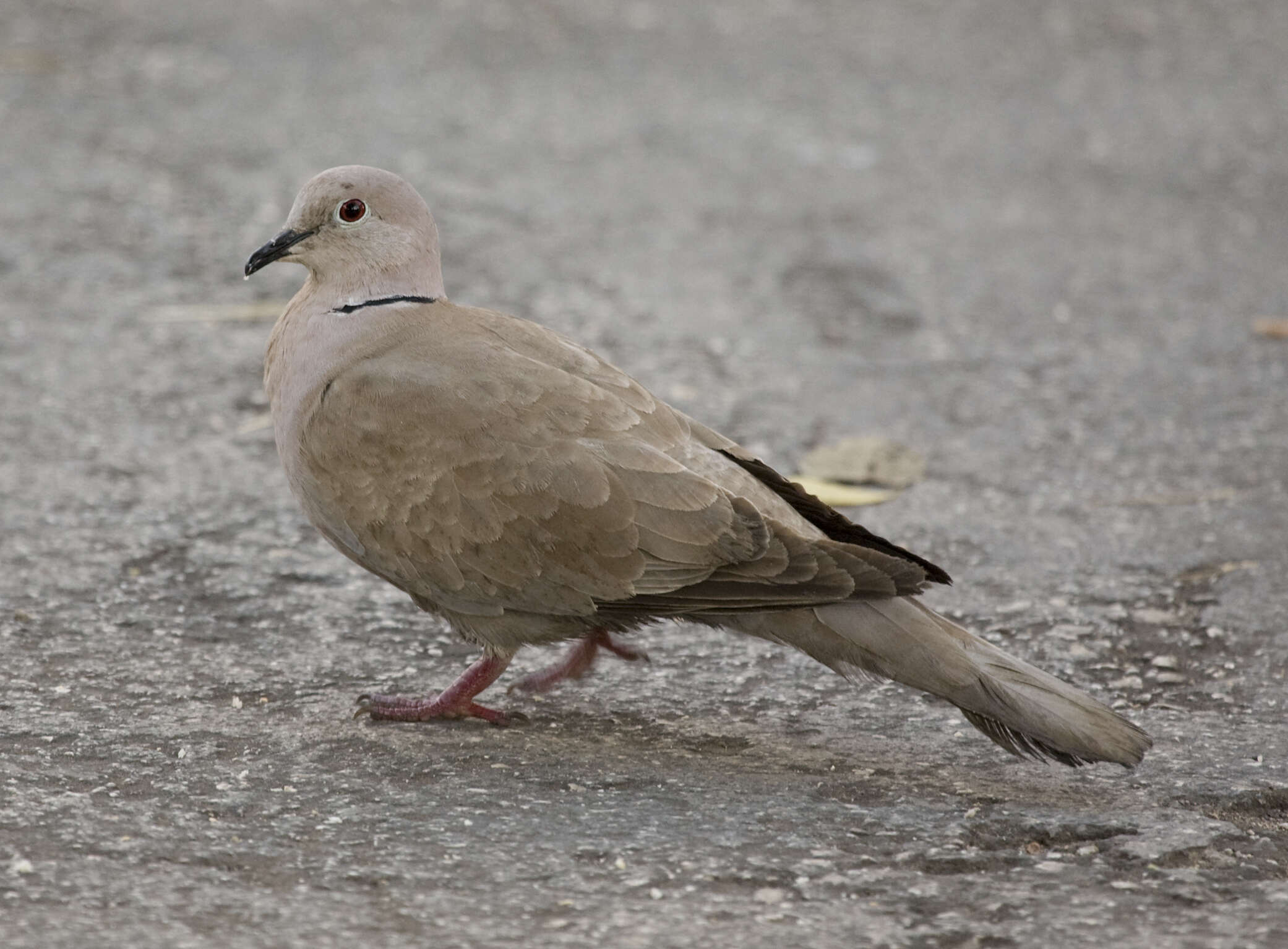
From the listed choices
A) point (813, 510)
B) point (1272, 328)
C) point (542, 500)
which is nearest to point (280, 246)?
point (542, 500)

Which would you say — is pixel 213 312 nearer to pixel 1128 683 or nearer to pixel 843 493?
pixel 843 493

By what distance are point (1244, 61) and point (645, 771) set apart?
703cm

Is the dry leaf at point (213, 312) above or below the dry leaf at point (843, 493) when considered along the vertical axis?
above

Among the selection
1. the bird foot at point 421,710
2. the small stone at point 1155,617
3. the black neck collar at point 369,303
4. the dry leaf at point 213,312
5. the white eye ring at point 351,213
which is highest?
the white eye ring at point 351,213

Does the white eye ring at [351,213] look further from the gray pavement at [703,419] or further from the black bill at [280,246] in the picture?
the gray pavement at [703,419]

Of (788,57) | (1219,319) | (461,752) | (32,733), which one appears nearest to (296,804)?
(461,752)

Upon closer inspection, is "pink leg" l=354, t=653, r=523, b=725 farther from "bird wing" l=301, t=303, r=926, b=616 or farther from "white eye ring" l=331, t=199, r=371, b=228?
"white eye ring" l=331, t=199, r=371, b=228

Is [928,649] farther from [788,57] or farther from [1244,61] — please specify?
[1244,61]

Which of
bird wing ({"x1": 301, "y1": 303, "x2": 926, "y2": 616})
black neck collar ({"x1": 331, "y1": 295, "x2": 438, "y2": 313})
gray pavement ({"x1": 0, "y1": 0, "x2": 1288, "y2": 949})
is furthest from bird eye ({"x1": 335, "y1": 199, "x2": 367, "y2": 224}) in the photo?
gray pavement ({"x1": 0, "y1": 0, "x2": 1288, "y2": 949})

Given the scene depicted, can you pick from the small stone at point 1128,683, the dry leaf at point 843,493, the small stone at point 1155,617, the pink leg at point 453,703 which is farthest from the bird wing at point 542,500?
the dry leaf at point 843,493

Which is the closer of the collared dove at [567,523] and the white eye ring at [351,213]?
the collared dove at [567,523]

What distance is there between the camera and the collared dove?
307 cm

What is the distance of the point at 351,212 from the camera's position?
3654 mm

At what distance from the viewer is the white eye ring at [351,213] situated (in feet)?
12.0
